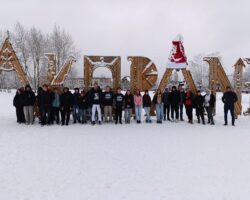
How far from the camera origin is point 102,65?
13695mm

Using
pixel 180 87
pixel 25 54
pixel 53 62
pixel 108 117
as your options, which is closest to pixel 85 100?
pixel 108 117

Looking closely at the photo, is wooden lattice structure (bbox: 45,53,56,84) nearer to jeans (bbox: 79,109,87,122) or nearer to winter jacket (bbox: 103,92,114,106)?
jeans (bbox: 79,109,87,122)

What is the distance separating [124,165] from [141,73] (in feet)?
27.6

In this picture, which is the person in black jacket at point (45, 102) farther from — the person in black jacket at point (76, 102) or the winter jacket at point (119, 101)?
the winter jacket at point (119, 101)

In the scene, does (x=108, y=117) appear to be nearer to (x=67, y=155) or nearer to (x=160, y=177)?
(x=67, y=155)

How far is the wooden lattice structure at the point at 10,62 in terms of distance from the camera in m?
13.1

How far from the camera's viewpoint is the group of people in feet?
38.7

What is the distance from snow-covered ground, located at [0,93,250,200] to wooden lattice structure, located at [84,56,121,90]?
3923 mm

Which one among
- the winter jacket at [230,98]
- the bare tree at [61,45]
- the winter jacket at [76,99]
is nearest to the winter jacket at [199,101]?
the winter jacket at [230,98]

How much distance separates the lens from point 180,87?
43.1 feet

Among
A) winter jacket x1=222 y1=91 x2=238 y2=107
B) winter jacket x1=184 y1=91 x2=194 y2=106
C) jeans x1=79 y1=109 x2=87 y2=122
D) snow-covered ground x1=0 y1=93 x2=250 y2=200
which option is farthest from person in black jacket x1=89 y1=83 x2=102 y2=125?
winter jacket x1=222 y1=91 x2=238 y2=107

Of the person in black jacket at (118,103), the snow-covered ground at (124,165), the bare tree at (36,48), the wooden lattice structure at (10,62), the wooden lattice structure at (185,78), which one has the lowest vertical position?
the snow-covered ground at (124,165)

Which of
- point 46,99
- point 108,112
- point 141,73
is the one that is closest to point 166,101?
point 141,73

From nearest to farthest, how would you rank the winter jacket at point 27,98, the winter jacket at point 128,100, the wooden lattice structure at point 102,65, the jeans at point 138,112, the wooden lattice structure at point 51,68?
the winter jacket at point 27,98, the winter jacket at point 128,100, the jeans at point 138,112, the wooden lattice structure at point 51,68, the wooden lattice structure at point 102,65
